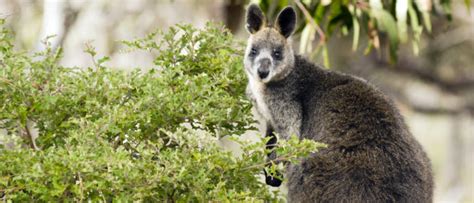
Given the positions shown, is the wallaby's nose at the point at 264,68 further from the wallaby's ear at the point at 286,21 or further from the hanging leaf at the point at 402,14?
the hanging leaf at the point at 402,14

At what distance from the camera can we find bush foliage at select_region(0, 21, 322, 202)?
376 cm

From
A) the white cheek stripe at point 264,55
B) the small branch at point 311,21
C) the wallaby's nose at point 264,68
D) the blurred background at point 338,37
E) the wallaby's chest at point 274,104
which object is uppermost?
the blurred background at point 338,37

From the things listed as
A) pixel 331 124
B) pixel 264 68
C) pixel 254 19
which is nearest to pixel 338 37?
pixel 254 19

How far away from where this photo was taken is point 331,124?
5.35 meters

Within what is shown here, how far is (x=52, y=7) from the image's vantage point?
1091 centimetres

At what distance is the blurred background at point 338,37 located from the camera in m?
9.09

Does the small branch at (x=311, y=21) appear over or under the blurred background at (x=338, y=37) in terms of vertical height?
under

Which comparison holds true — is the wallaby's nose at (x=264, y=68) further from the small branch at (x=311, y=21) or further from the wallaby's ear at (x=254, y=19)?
the small branch at (x=311, y=21)

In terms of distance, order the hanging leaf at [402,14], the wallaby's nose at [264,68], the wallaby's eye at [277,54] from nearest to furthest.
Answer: the wallaby's nose at [264,68], the wallaby's eye at [277,54], the hanging leaf at [402,14]

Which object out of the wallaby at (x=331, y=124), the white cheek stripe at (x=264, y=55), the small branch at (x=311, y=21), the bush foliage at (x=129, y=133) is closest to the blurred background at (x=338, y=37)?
the small branch at (x=311, y=21)

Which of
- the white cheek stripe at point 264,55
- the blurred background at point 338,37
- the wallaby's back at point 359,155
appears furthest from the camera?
the blurred background at point 338,37

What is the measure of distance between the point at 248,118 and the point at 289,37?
1490mm

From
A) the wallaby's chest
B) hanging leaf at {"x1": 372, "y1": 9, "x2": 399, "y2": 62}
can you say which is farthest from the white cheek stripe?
hanging leaf at {"x1": 372, "y1": 9, "x2": 399, "y2": 62}

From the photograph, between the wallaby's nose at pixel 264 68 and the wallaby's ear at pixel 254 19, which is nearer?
the wallaby's nose at pixel 264 68
